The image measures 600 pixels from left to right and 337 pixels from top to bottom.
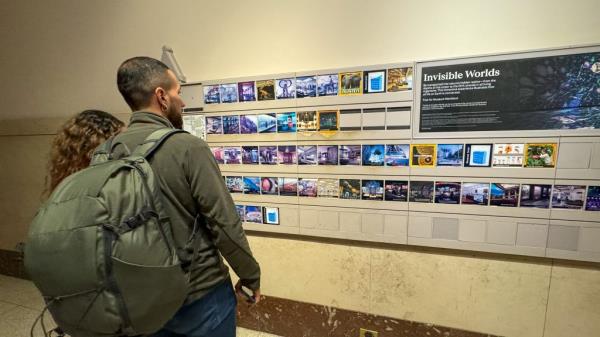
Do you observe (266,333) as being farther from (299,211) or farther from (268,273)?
(299,211)

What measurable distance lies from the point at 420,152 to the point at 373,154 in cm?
24

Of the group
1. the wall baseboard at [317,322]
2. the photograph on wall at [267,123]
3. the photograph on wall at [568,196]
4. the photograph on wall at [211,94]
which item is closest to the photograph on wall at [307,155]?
the photograph on wall at [267,123]

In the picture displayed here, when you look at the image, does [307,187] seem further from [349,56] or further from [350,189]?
[349,56]

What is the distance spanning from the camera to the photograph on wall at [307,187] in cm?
171

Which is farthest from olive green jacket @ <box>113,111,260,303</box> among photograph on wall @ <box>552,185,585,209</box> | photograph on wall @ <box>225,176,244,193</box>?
photograph on wall @ <box>552,185,585,209</box>

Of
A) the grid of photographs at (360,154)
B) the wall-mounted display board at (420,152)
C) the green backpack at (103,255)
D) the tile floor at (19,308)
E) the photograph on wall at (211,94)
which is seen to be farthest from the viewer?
the tile floor at (19,308)

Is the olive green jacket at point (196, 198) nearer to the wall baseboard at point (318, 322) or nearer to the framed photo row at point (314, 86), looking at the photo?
the framed photo row at point (314, 86)

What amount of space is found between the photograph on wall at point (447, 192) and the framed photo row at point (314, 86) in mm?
545

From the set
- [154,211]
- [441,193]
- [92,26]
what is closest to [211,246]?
[154,211]

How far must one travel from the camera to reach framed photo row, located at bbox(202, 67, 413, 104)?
4.84ft

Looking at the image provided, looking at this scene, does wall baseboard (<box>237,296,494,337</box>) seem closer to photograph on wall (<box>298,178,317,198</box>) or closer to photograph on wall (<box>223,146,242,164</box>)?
photograph on wall (<box>298,178,317,198</box>)

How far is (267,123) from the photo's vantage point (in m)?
1.75

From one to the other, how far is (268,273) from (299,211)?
1.81 ft

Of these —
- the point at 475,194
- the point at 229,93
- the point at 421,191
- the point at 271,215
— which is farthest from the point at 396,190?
the point at 229,93
